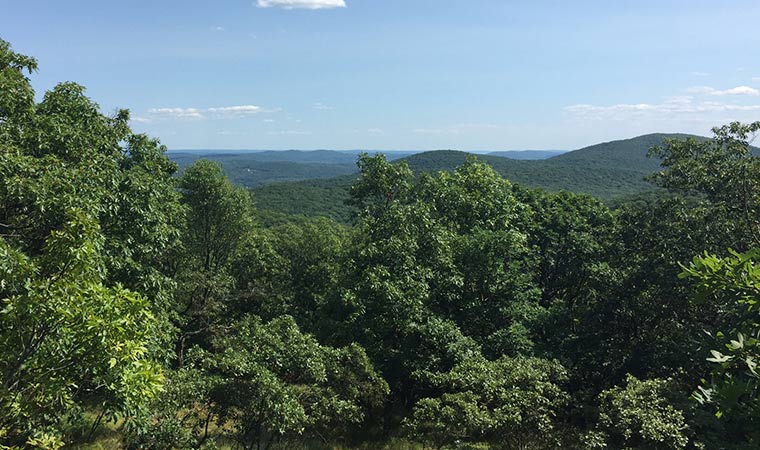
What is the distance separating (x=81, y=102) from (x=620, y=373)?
840 inches

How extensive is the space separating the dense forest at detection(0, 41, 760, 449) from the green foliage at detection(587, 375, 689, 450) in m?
0.07

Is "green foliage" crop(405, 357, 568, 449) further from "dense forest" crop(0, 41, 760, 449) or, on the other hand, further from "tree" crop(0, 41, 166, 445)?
"tree" crop(0, 41, 166, 445)

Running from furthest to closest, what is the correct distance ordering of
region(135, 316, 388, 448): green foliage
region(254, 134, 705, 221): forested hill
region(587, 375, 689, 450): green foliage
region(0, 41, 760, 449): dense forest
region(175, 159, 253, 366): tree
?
region(254, 134, 705, 221): forested hill, region(175, 159, 253, 366): tree, region(135, 316, 388, 448): green foliage, region(587, 375, 689, 450): green foliage, region(0, 41, 760, 449): dense forest

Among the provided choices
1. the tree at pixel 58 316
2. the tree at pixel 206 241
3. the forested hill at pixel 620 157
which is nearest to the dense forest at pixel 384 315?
the tree at pixel 58 316

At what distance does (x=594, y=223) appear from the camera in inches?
965

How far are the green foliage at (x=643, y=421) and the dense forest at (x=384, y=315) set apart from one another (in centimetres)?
7

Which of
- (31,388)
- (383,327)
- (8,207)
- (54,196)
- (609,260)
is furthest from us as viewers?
(609,260)

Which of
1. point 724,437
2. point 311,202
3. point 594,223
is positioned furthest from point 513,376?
point 311,202

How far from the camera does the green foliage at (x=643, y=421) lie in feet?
33.8

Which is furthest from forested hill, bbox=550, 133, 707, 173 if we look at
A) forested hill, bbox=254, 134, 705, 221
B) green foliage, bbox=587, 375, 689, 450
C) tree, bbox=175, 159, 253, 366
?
green foliage, bbox=587, 375, 689, 450

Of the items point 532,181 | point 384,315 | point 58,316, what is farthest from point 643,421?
point 532,181

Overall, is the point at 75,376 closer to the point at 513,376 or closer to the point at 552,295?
the point at 513,376

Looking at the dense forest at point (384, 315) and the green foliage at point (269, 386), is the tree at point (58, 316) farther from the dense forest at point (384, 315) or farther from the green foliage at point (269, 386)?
the green foliage at point (269, 386)

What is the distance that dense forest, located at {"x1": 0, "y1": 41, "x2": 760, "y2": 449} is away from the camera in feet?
20.7
